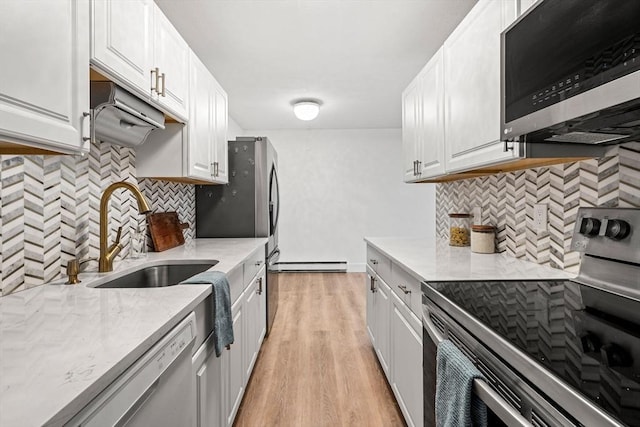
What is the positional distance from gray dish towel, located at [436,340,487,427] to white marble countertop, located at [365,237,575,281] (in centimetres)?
44

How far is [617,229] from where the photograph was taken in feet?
3.95

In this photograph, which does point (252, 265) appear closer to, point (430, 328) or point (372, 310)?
point (372, 310)

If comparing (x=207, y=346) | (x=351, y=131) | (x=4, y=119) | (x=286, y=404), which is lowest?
(x=286, y=404)

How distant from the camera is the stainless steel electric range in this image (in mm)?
618

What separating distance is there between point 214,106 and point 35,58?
5.82 ft

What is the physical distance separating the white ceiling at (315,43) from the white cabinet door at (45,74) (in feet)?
4.55

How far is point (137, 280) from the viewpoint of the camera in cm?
182

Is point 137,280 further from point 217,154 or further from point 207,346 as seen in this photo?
point 217,154

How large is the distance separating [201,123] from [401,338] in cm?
173

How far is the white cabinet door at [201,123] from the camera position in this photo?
217 cm

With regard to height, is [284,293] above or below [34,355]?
below

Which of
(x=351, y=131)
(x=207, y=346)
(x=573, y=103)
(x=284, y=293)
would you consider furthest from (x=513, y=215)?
(x=351, y=131)

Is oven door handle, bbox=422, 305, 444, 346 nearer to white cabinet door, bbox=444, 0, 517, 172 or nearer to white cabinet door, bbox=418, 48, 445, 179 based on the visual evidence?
white cabinet door, bbox=444, 0, 517, 172

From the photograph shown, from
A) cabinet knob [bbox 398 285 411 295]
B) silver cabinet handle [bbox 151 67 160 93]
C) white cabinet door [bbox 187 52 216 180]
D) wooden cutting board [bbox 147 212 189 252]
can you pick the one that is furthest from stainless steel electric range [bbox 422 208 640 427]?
wooden cutting board [bbox 147 212 189 252]
